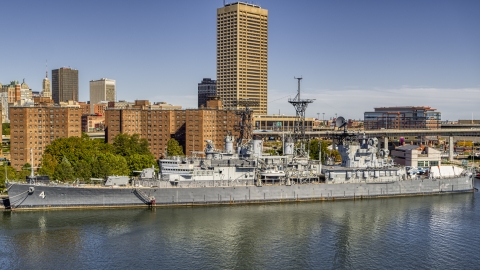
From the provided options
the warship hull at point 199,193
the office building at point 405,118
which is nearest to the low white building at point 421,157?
the warship hull at point 199,193

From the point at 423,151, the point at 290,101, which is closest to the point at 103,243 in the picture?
the point at 290,101

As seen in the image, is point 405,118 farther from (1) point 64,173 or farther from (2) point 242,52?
(1) point 64,173

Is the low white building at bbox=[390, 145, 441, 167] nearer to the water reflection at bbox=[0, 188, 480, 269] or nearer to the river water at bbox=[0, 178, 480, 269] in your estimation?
the water reflection at bbox=[0, 188, 480, 269]

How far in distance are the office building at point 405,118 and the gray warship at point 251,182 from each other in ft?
314

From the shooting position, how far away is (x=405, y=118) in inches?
5960

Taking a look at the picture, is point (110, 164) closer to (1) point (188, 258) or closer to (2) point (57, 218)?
(2) point (57, 218)

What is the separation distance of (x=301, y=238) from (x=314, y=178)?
1581 cm

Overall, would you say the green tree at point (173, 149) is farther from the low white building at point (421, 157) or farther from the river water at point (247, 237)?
the low white building at point (421, 157)

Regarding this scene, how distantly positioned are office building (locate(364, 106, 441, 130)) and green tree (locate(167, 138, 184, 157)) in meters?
93.8

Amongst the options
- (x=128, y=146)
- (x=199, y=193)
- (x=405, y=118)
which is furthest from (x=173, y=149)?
(x=405, y=118)

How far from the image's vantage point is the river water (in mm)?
30172

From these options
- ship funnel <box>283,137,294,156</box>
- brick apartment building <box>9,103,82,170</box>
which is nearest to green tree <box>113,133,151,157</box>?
brick apartment building <box>9,103,82,170</box>

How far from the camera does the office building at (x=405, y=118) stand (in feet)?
480

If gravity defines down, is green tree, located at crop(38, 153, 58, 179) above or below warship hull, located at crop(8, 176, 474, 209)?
above
